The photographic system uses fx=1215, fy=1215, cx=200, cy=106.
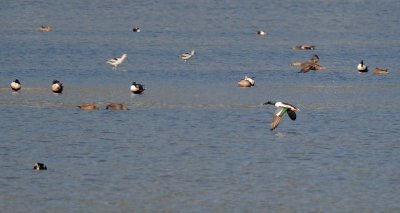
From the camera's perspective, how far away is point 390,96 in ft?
152

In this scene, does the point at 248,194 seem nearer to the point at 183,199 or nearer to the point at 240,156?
the point at 183,199

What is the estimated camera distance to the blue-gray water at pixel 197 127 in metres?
23.9

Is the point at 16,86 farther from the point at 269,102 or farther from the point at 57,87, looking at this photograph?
the point at 269,102

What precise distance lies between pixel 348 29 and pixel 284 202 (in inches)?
2721

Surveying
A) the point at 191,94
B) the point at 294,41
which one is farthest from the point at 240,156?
the point at 294,41

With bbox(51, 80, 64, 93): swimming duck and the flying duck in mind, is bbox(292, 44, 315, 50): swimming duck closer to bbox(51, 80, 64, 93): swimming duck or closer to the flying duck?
the flying duck

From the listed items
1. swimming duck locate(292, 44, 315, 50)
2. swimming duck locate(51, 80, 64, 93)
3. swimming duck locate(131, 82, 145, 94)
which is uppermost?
swimming duck locate(292, 44, 315, 50)

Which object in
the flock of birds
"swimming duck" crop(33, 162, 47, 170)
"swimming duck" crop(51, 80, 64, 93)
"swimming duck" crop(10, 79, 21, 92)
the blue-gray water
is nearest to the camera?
the blue-gray water

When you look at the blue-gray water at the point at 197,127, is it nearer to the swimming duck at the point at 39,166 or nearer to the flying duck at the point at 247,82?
the swimming duck at the point at 39,166

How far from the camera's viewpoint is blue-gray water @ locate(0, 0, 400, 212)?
2389 centimetres

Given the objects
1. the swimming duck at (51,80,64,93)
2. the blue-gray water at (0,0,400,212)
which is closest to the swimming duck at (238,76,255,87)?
the blue-gray water at (0,0,400,212)

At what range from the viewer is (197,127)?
3544cm

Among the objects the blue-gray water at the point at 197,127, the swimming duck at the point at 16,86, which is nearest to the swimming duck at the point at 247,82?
the blue-gray water at the point at 197,127

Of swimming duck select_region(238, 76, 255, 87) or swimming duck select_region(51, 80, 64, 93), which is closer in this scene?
swimming duck select_region(51, 80, 64, 93)
